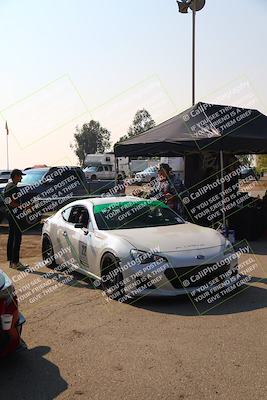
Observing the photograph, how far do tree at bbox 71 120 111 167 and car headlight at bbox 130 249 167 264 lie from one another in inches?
3399

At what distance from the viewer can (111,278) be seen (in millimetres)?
6480

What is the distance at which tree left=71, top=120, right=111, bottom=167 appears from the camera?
9262 cm

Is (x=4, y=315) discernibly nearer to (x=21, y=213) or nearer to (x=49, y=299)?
(x=49, y=299)

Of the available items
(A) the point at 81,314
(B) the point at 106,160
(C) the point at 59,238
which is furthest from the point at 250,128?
(B) the point at 106,160

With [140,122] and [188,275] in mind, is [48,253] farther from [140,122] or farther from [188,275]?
[140,122]

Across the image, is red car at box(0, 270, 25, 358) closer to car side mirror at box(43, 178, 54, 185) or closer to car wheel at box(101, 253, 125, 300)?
car wheel at box(101, 253, 125, 300)

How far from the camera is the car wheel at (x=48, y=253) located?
866 centimetres

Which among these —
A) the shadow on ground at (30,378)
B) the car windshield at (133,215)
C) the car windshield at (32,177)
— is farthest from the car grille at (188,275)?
the car windshield at (32,177)

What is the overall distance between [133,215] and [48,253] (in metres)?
2.20

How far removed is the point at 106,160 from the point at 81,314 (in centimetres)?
4307

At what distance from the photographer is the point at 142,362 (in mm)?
4305

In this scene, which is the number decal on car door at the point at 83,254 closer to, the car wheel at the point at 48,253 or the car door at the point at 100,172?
the car wheel at the point at 48,253

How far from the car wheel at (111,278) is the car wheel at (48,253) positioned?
221 cm

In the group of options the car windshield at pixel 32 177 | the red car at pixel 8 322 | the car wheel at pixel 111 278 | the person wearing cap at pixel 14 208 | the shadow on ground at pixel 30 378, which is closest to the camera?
the shadow on ground at pixel 30 378
